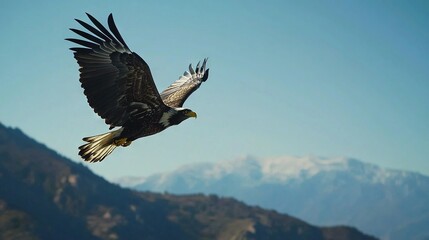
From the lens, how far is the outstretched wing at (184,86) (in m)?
16.8

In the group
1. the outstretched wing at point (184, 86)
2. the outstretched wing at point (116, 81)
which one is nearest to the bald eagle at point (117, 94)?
the outstretched wing at point (116, 81)

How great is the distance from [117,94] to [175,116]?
63.6 inches

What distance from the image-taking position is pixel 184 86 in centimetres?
1862

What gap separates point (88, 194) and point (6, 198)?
2961 centimetres

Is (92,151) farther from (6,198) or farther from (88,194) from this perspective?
(88,194)

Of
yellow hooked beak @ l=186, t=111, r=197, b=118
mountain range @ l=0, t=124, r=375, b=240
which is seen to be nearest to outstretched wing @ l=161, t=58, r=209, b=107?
yellow hooked beak @ l=186, t=111, r=197, b=118

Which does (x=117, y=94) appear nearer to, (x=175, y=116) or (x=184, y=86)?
(x=175, y=116)

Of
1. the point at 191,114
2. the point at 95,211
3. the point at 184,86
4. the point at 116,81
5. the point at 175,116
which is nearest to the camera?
the point at 116,81

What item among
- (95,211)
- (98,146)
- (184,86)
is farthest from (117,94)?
(95,211)

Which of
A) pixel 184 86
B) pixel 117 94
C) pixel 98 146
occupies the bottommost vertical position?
pixel 98 146

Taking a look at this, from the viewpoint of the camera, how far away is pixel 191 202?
196250 millimetres

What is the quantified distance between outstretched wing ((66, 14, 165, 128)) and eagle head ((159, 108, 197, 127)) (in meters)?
0.40

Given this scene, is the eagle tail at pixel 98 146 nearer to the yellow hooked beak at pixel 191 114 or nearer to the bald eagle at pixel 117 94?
the bald eagle at pixel 117 94

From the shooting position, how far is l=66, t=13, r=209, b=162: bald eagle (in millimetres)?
12328
